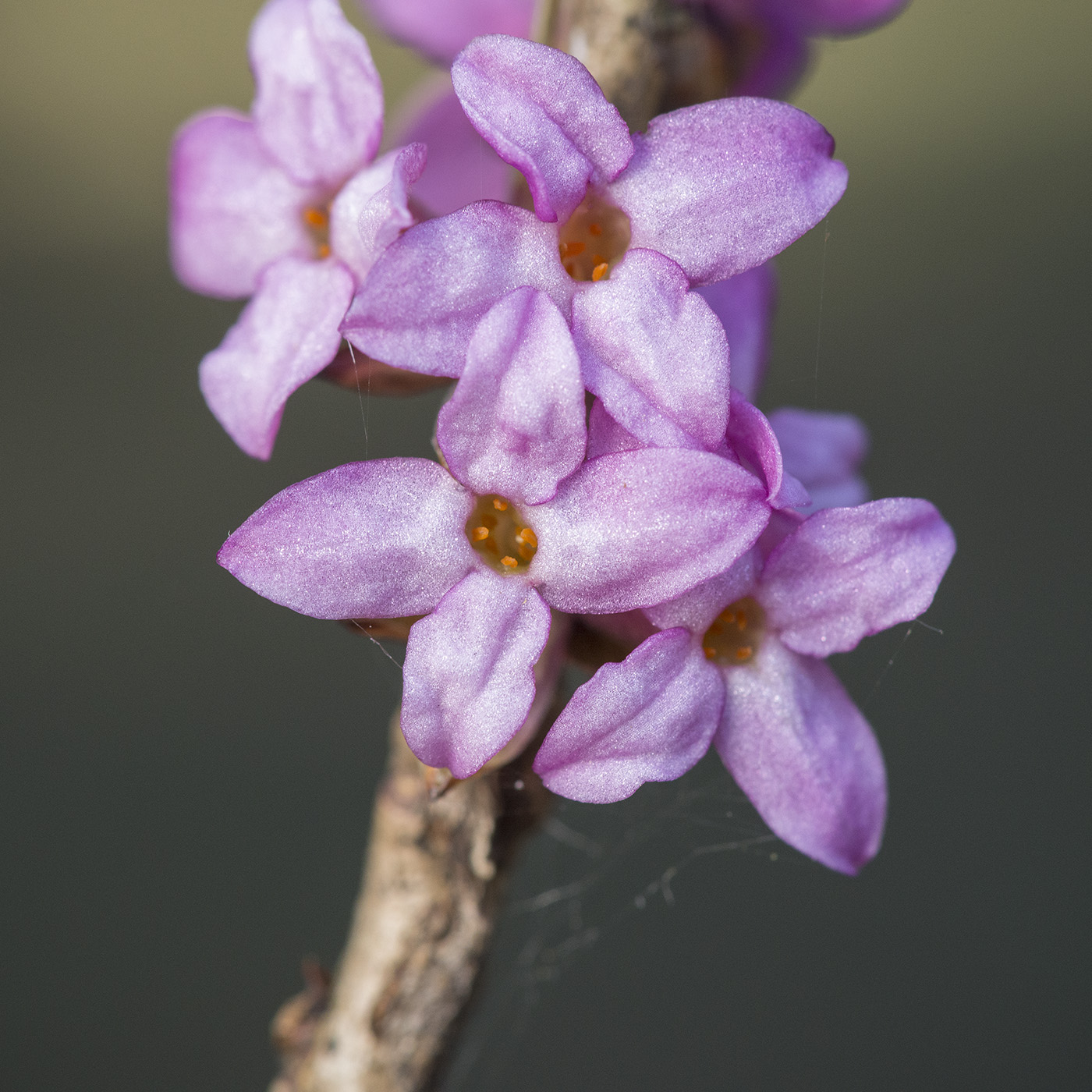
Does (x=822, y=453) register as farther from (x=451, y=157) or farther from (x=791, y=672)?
(x=451, y=157)

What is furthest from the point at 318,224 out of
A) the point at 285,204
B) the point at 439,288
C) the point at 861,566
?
the point at 861,566

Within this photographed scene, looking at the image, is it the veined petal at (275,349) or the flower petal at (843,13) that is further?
the flower petal at (843,13)

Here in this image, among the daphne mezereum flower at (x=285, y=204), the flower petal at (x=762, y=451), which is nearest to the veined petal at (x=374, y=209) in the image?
the daphne mezereum flower at (x=285, y=204)

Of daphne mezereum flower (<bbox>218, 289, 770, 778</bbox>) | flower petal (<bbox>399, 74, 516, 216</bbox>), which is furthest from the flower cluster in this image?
flower petal (<bbox>399, 74, 516, 216</bbox>)

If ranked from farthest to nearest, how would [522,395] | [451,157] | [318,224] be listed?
1. [451,157]
2. [318,224]
3. [522,395]

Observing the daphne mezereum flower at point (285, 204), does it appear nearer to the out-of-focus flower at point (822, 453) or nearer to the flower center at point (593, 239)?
the flower center at point (593, 239)

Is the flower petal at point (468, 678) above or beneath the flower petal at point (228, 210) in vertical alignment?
beneath

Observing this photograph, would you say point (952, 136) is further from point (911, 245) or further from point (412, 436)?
point (412, 436)
